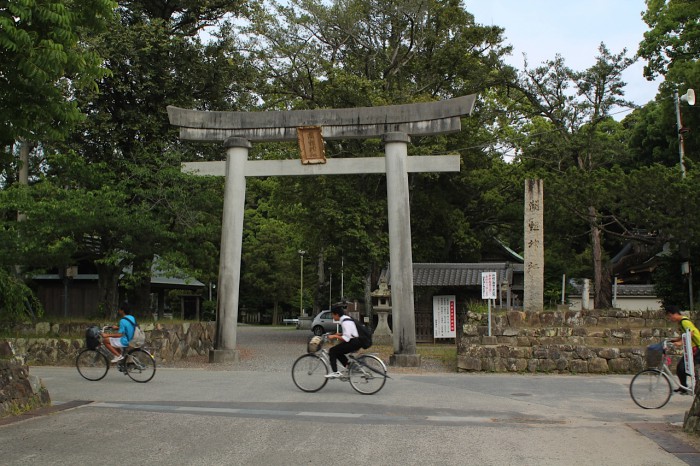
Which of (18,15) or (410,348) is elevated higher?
(18,15)

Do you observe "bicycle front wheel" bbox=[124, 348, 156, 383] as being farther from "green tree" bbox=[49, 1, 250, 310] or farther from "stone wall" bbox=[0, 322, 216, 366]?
"green tree" bbox=[49, 1, 250, 310]

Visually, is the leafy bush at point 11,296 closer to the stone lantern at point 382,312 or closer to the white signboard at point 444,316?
the stone lantern at point 382,312

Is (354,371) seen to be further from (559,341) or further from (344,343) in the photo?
(559,341)

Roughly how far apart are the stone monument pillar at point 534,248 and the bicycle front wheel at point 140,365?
34.1 feet

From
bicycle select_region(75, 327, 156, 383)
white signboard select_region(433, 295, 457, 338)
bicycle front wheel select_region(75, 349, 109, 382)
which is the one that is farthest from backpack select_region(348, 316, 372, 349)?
white signboard select_region(433, 295, 457, 338)

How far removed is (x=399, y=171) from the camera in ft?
59.4

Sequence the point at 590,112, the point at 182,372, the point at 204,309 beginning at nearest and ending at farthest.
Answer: the point at 182,372 < the point at 590,112 < the point at 204,309

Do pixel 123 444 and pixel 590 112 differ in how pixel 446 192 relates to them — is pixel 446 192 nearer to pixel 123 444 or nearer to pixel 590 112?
pixel 590 112

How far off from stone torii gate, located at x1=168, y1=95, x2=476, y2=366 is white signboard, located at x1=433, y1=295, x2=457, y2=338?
9101mm

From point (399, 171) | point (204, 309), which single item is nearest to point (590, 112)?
point (399, 171)

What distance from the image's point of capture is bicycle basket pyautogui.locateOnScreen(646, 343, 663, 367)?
10062 mm

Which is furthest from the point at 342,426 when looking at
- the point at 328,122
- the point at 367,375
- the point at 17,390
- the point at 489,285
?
the point at 328,122

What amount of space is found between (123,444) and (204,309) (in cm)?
5006

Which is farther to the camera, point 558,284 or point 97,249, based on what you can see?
point 558,284
